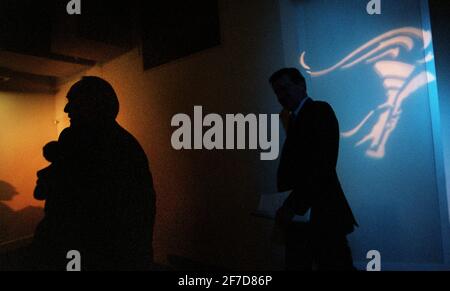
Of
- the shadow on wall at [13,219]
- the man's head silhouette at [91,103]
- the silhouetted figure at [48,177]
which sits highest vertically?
the man's head silhouette at [91,103]

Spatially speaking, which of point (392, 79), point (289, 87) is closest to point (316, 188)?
point (289, 87)

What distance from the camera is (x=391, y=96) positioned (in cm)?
104

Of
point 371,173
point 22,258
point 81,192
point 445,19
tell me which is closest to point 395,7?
point 445,19

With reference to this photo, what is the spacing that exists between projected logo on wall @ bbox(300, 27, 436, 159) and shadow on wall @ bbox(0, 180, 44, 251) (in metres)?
Result: 1.28

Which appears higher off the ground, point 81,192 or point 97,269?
point 81,192

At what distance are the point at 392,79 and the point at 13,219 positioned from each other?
1.60m

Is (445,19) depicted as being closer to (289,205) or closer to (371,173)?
(371,173)

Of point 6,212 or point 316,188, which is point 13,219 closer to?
point 6,212

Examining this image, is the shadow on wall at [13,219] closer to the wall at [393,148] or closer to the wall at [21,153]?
the wall at [21,153]

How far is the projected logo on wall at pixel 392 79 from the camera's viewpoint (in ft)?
3.41

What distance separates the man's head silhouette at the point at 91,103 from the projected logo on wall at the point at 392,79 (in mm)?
946

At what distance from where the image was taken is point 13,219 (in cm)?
109

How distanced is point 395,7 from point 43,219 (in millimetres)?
1599

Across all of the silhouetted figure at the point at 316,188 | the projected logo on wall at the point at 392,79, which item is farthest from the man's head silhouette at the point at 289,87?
the projected logo on wall at the point at 392,79
